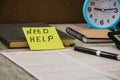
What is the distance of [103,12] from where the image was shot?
1271mm

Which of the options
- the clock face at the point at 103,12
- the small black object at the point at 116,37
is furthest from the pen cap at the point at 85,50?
the clock face at the point at 103,12

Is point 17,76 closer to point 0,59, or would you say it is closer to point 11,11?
point 0,59

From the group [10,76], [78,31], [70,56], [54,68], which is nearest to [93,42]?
[78,31]

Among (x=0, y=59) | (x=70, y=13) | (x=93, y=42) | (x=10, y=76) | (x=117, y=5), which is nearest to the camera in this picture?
(x=10, y=76)

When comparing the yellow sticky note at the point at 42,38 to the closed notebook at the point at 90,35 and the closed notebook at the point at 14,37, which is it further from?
the closed notebook at the point at 90,35

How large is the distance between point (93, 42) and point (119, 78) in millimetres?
347

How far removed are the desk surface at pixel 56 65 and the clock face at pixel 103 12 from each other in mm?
293

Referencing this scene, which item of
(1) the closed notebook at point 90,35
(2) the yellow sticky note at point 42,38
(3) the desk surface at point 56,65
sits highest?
(2) the yellow sticky note at point 42,38

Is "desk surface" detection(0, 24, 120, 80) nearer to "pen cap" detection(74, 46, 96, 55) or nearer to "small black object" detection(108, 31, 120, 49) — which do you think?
"pen cap" detection(74, 46, 96, 55)

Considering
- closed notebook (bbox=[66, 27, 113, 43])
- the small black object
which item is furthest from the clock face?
the small black object

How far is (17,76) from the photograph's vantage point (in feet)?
2.44

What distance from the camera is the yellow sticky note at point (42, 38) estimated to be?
38.1 inches

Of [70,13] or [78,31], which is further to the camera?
[70,13]

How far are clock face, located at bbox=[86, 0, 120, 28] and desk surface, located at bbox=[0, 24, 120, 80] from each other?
11.5 inches
